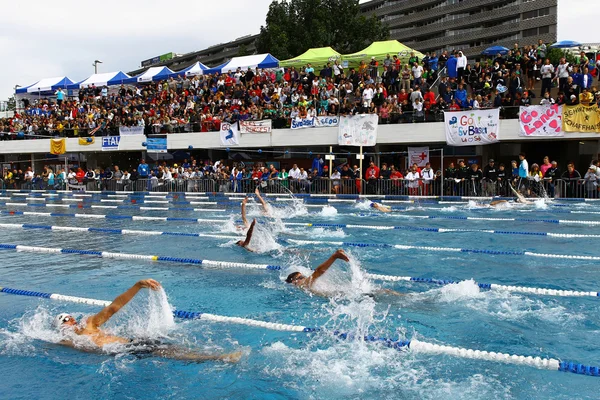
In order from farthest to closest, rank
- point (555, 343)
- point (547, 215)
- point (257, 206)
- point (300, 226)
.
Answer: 1. point (257, 206)
2. point (547, 215)
3. point (300, 226)
4. point (555, 343)

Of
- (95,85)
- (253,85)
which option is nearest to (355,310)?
(253,85)

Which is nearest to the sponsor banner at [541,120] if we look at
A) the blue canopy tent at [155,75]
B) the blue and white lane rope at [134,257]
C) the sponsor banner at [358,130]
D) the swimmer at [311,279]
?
the sponsor banner at [358,130]

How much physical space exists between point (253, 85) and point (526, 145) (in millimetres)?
13544

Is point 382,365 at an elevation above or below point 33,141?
below

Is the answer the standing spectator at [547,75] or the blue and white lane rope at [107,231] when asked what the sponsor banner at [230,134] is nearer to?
the blue and white lane rope at [107,231]

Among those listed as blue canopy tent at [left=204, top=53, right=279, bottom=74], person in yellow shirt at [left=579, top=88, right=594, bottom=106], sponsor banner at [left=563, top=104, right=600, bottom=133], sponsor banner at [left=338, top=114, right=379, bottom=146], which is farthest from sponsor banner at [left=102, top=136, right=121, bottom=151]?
person in yellow shirt at [left=579, top=88, right=594, bottom=106]

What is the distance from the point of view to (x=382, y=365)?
4574 mm

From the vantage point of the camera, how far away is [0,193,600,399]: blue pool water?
14.4ft

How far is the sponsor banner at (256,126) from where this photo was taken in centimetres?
2420

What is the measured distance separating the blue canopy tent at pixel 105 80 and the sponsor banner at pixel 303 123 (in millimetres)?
16184

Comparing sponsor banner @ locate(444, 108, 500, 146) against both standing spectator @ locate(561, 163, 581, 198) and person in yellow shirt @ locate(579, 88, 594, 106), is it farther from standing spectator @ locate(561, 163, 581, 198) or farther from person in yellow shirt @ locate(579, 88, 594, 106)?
standing spectator @ locate(561, 163, 581, 198)

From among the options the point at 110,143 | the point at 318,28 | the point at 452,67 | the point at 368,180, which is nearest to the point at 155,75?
the point at 110,143

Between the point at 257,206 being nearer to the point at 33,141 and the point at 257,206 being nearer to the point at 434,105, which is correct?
the point at 434,105

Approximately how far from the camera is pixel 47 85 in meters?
37.0
